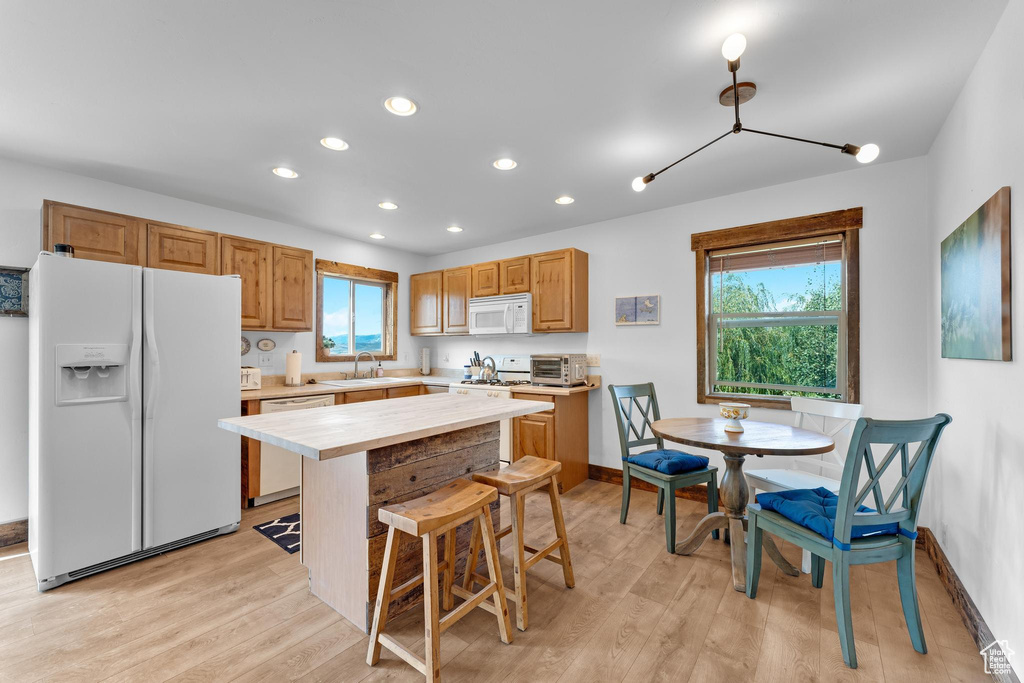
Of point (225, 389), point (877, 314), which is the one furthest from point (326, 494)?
A: point (877, 314)

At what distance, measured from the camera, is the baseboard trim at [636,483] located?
3.46 metres

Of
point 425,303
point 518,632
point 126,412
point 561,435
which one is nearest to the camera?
point 518,632

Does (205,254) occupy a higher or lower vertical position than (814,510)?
higher

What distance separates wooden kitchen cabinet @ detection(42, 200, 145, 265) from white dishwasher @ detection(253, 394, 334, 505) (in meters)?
1.38

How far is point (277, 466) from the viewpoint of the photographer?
3443mm

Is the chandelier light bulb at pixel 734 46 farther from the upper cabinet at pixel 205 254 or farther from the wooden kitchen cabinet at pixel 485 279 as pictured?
the upper cabinet at pixel 205 254

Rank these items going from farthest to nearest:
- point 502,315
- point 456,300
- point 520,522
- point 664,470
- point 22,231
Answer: point 456,300, point 502,315, point 22,231, point 664,470, point 520,522

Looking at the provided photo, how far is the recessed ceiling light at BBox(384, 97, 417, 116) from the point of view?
208cm

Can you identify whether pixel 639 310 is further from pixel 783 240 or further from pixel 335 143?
pixel 335 143

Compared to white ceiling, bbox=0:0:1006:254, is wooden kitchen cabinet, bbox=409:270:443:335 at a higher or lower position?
lower

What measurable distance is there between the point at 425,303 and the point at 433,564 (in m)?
3.97

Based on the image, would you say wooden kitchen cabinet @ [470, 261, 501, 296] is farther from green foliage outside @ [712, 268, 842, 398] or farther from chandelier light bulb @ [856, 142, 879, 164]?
chandelier light bulb @ [856, 142, 879, 164]

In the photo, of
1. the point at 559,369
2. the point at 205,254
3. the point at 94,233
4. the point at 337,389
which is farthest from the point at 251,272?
the point at 559,369

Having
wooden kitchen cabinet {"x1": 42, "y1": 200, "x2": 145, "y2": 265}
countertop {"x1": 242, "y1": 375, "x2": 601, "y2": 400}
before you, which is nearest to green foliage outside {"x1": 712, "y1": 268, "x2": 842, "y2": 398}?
countertop {"x1": 242, "y1": 375, "x2": 601, "y2": 400}
